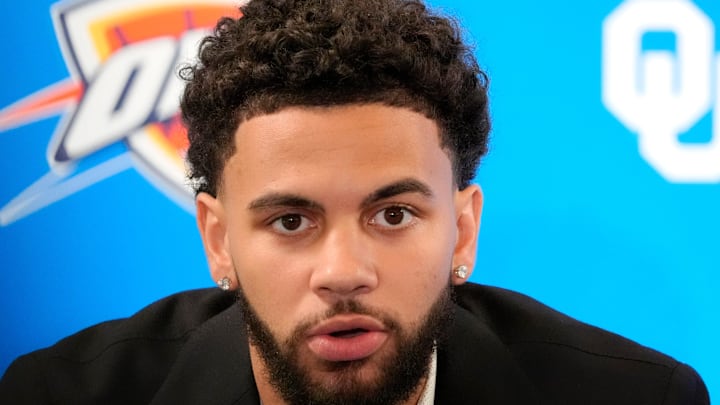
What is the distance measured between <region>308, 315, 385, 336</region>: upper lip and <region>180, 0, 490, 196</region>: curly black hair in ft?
1.22

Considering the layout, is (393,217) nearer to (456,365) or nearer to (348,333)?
(348,333)

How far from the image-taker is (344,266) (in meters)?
1.62

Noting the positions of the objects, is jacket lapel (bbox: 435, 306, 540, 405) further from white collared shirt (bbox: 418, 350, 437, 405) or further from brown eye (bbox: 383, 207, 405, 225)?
brown eye (bbox: 383, 207, 405, 225)

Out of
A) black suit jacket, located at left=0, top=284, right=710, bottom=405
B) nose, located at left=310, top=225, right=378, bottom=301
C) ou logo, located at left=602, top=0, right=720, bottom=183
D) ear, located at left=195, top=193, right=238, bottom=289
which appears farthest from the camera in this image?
ou logo, located at left=602, top=0, right=720, bottom=183

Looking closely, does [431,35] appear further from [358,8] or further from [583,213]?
[583,213]

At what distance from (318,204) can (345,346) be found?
0.81ft

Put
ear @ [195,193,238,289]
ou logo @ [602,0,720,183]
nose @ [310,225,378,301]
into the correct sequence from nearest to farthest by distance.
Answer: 1. nose @ [310,225,378,301]
2. ear @ [195,193,238,289]
3. ou logo @ [602,0,720,183]

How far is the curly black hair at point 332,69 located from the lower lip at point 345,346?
393 mm

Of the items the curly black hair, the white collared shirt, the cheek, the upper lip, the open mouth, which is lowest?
the white collared shirt

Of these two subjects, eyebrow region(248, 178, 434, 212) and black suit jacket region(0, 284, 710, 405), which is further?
black suit jacket region(0, 284, 710, 405)

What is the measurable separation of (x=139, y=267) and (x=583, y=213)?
3.71 feet

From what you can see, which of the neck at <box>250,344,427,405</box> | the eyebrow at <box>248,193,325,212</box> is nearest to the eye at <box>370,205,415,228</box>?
the eyebrow at <box>248,193,325,212</box>

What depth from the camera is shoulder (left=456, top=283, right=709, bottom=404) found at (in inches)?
80.9

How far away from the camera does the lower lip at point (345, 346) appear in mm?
1670
